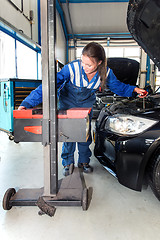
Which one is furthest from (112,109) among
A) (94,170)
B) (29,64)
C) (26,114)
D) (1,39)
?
(29,64)

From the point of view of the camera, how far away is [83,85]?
68.6 inches

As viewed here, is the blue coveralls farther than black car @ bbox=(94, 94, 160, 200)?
Yes

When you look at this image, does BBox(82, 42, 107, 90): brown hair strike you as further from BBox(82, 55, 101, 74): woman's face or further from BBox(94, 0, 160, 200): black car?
BBox(94, 0, 160, 200): black car

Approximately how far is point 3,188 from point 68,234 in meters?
0.81

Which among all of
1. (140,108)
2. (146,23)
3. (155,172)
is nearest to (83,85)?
(140,108)

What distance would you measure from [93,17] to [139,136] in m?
9.36

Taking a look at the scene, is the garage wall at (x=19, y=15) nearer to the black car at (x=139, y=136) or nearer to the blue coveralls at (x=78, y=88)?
the blue coveralls at (x=78, y=88)

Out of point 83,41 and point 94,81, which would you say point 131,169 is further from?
point 83,41

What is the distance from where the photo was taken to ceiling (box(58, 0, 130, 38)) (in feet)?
28.1

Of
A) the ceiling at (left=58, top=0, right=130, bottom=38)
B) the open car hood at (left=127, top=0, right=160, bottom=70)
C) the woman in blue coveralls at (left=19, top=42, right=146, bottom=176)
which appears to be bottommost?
the woman in blue coveralls at (left=19, top=42, right=146, bottom=176)

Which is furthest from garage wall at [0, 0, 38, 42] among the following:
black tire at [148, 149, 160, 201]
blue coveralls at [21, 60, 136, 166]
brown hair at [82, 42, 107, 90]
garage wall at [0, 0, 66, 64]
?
black tire at [148, 149, 160, 201]

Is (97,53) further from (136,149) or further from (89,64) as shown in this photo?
(136,149)

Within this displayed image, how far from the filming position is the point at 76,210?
1375 mm

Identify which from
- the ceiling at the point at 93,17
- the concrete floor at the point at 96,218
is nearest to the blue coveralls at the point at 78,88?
the concrete floor at the point at 96,218
